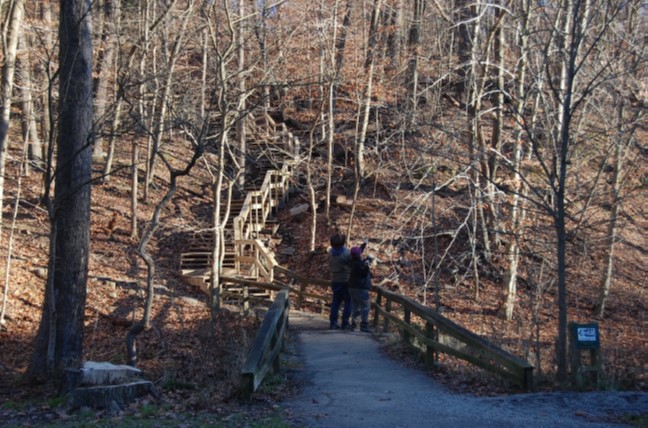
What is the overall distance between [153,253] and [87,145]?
1578 centimetres

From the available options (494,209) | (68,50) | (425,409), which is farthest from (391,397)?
(494,209)

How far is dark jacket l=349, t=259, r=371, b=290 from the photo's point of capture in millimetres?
13430

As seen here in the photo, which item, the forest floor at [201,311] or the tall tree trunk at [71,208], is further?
the tall tree trunk at [71,208]

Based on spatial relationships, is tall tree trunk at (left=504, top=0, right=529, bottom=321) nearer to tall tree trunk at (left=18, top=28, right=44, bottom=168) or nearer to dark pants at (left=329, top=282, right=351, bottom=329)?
dark pants at (left=329, top=282, right=351, bottom=329)

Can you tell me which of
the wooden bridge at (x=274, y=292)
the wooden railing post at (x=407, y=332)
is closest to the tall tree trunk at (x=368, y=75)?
the wooden bridge at (x=274, y=292)

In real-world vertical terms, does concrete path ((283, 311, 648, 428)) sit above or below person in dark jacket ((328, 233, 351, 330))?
below

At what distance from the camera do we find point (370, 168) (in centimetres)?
2830

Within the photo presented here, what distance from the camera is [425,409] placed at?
7305mm

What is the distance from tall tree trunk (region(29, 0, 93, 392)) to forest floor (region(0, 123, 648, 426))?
2.17 feet

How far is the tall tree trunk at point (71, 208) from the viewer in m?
10.1

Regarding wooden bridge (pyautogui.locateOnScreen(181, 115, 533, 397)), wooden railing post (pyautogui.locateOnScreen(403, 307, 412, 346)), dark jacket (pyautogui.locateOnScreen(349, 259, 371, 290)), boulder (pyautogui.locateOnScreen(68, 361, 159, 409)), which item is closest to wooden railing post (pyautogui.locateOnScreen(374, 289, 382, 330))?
wooden bridge (pyautogui.locateOnScreen(181, 115, 533, 397))

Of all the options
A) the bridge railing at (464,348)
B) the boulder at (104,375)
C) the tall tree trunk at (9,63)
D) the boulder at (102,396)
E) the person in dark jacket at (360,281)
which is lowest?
the boulder at (102,396)

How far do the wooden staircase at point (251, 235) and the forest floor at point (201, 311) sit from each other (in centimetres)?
64

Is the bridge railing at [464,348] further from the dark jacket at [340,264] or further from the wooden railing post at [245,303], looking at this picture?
the wooden railing post at [245,303]
